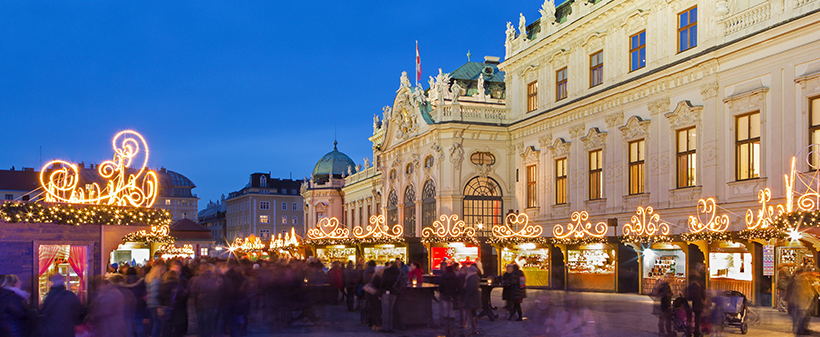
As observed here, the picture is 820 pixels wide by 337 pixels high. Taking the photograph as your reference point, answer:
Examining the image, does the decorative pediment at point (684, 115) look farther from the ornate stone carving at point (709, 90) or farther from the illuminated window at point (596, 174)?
the illuminated window at point (596, 174)

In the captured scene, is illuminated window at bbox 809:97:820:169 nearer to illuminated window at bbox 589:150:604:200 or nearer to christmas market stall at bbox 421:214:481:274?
illuminated window at bbox 589:150:604:200

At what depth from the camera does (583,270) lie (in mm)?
29422

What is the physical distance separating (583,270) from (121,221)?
56.6 ft

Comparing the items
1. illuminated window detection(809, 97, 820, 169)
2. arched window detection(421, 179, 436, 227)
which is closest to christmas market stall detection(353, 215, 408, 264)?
arched window detection(421, 179, 436, 227)

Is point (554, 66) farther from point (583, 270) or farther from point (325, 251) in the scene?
point (325, 251)

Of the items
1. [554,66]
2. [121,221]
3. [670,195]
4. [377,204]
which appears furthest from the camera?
[377,204]

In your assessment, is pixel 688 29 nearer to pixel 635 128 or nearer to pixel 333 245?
pixel 635 128

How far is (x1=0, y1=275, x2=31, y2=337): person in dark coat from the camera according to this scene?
418 inches

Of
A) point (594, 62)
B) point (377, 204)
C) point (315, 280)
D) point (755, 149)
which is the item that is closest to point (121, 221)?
point (315, 280)

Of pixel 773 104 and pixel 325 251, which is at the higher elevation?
pixel 773 104

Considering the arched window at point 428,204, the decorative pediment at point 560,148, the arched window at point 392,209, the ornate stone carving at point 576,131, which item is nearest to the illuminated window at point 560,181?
the decorative pediment at point 560,148

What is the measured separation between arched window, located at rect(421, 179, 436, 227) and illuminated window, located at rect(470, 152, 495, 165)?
2478 mm

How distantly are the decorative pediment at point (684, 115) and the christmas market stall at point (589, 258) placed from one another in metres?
4.70

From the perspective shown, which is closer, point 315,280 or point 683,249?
point 315,280
